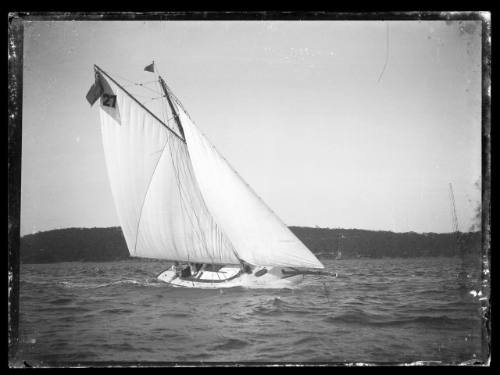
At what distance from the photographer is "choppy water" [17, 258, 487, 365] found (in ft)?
21.4

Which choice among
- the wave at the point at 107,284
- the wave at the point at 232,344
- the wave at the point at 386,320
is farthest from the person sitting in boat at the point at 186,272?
the wave at the point at 386,320

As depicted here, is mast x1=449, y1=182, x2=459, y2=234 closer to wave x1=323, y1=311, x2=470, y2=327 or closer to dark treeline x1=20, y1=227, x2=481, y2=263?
dark treeline x1=20, y1=227, x2=481, y2=263

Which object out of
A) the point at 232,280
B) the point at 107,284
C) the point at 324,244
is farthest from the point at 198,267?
the point at 324,244

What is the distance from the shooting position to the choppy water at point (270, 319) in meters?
6.54

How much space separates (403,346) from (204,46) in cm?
393

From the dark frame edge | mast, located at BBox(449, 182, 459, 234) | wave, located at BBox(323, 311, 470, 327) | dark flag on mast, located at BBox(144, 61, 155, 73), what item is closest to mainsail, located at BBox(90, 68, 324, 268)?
dark flag on mast, located at BBox(144, 61, 155, 73)

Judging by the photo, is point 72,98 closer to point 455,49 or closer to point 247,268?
point 247,268

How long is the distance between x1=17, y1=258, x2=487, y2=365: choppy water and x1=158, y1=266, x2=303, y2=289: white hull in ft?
0.75

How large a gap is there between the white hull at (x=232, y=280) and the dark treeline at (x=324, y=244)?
52cm

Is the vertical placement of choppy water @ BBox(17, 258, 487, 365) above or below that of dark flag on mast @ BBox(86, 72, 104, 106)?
below

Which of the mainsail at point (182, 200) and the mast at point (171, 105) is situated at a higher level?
the mast at point (171, 105)

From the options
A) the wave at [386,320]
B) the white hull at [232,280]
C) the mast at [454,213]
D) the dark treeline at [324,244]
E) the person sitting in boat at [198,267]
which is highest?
the mast at [454,213]

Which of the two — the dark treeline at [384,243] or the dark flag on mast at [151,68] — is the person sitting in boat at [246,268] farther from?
the dark flag on mast at [151,68]

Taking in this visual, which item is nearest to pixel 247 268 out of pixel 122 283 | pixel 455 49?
pixel 122 283
